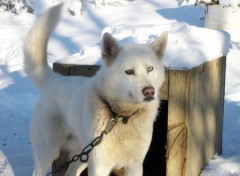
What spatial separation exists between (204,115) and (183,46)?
2.18 feet

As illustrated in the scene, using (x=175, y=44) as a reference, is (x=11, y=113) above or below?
below

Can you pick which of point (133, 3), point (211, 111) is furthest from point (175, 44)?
point (133, 3)

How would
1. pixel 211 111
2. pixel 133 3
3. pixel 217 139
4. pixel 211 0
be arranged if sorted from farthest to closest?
1. pixel 133 3
2. pixel 211 0
3. pixel 217 139
4. pixel 211 111

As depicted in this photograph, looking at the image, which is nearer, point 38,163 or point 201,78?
point 38,163

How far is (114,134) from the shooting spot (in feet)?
8.79

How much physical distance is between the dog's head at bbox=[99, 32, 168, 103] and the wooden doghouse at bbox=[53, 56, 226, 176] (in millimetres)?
515

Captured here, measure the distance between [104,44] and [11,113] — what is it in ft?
12.4

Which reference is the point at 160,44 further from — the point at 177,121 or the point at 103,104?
the point at 177,121

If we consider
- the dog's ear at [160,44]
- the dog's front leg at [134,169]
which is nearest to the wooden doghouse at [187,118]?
the dog's ear at [160,44]

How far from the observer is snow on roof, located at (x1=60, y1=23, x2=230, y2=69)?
336cm

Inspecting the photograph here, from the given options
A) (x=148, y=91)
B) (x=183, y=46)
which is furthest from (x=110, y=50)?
(x=183, y=46)

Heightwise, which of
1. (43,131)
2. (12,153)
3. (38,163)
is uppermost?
(43,131)

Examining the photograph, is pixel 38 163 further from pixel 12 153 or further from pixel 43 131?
pixel 12 153

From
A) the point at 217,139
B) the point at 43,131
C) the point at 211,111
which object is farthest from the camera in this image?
the point at 217,139
